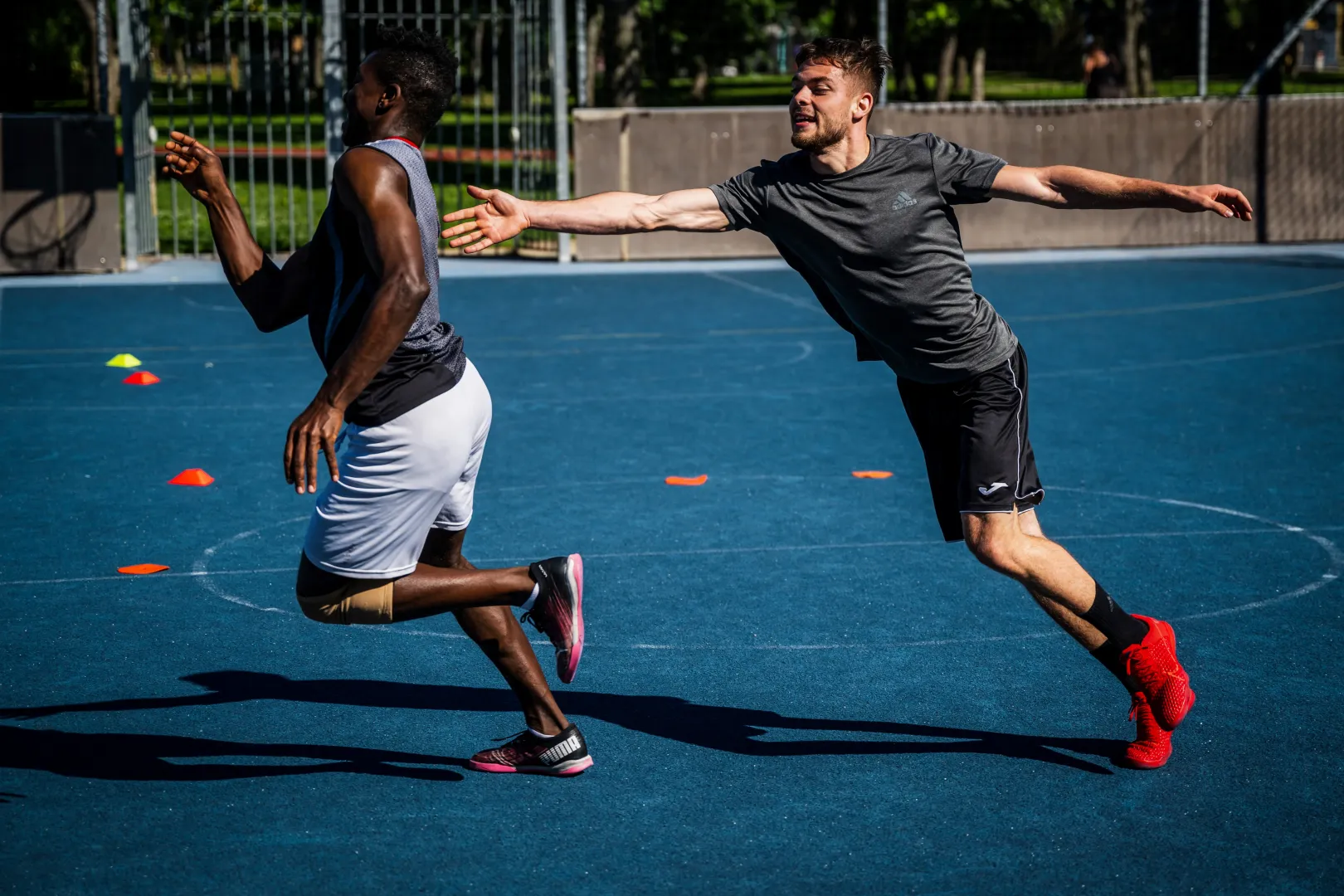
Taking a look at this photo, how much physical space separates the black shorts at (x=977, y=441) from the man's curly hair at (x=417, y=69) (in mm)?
1648

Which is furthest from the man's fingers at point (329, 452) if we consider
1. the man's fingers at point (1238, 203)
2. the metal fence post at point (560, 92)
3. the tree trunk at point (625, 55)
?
the tree trunk at point (625, 55)

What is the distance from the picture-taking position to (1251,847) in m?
4.15

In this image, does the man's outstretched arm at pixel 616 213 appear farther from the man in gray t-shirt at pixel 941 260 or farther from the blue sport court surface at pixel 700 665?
the blue sport court surface at pixel 700 665

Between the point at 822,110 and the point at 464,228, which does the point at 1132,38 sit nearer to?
the point at 822,110

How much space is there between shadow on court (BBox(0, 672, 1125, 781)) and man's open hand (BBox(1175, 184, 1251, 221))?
158cm

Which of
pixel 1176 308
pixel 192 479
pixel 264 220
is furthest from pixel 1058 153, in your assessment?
pixel 192 479

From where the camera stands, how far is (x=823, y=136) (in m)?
4.79

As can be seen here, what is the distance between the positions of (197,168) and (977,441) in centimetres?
234

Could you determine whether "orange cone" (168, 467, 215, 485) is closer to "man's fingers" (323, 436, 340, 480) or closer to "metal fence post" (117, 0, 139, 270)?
"man's fingers" (323, 436, 340, 480)

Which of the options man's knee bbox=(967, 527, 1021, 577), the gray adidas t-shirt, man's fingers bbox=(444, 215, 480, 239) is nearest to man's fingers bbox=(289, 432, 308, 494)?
man's fingers bbox=(444, 215, 480, 239)

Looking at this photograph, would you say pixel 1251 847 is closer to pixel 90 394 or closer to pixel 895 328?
pixel 895 328

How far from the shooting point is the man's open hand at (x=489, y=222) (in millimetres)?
4504

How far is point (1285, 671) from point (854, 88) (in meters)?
2.41

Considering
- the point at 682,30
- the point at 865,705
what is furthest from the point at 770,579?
the point at 682,30
